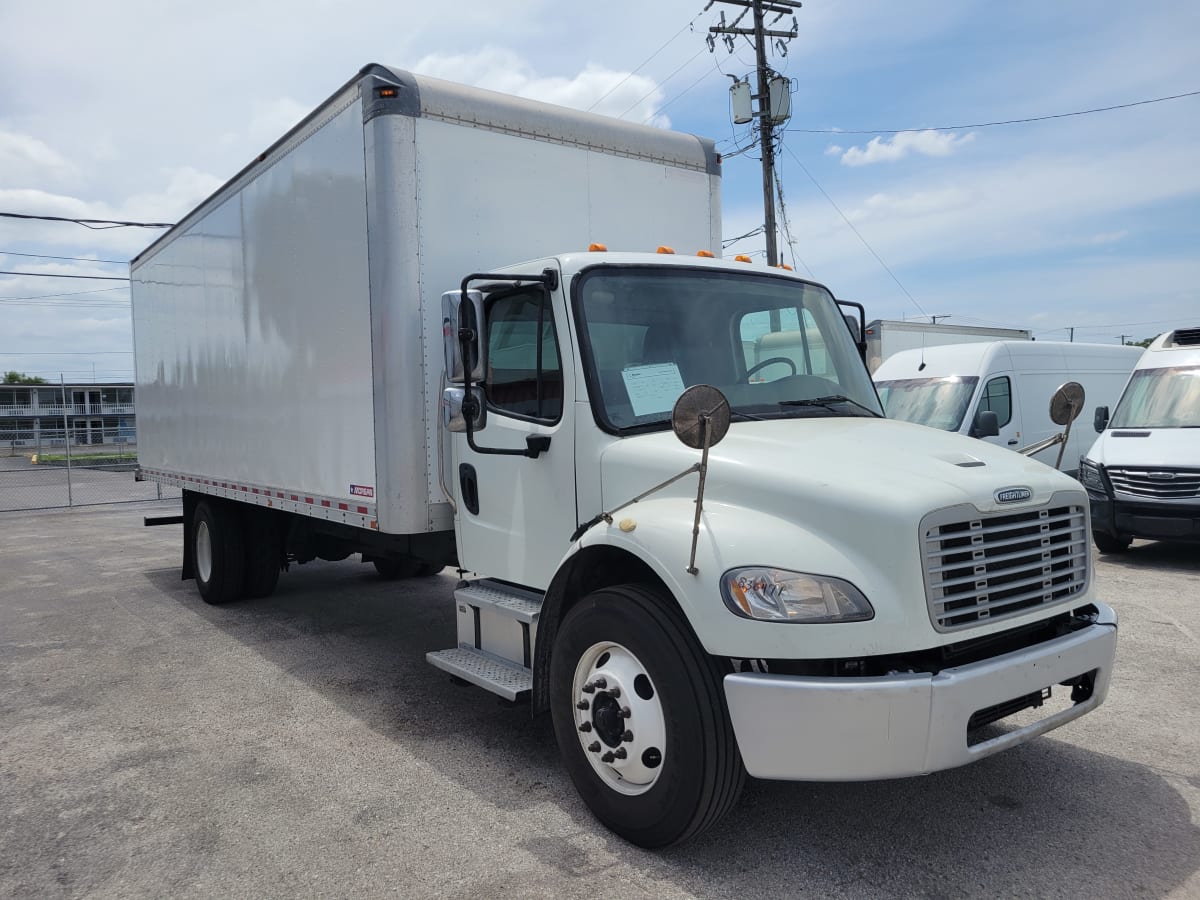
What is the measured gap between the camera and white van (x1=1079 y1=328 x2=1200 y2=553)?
29.8 ft

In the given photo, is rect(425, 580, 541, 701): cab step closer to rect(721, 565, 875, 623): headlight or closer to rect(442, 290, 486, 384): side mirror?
rect(442, 290, 486, 384): side mirror

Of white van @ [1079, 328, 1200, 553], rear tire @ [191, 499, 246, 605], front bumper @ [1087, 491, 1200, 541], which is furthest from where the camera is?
white van @ [1079, 328, 1200, 553]

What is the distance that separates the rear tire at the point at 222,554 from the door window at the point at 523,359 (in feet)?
16.0

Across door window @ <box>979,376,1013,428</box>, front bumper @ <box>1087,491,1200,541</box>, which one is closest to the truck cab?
front bumper @ <box>1087,491,1200,541</box>

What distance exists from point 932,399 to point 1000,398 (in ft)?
2.95

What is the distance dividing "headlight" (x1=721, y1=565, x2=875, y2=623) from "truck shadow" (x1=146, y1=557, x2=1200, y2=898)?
1.03 meters

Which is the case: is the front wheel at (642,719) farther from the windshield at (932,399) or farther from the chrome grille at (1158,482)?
the windshield at (932,399)

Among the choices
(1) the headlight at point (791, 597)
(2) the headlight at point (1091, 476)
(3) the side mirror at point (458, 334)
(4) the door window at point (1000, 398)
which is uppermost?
(3) the side mirror at point (458, 334)

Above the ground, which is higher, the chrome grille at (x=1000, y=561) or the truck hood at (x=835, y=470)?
the truck hood at (x=835, y=470)

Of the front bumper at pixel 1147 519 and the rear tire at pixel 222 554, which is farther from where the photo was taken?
the front bumper at pixel 1147 519

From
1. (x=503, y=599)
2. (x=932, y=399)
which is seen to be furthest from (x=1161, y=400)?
(x=503, y=599)

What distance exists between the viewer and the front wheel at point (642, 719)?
323 cm

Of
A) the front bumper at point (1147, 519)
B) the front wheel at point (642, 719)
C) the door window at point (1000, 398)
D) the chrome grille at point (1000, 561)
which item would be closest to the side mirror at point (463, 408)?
the front wheel at point (642, 719)

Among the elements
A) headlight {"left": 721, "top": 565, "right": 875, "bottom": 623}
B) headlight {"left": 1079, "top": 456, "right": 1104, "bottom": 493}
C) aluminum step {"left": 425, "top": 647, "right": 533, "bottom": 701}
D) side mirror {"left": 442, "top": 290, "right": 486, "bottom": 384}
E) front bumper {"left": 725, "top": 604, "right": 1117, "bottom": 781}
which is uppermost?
side mirror {"left": 442, "top": 290, "right": 486, "bottom": 384}
